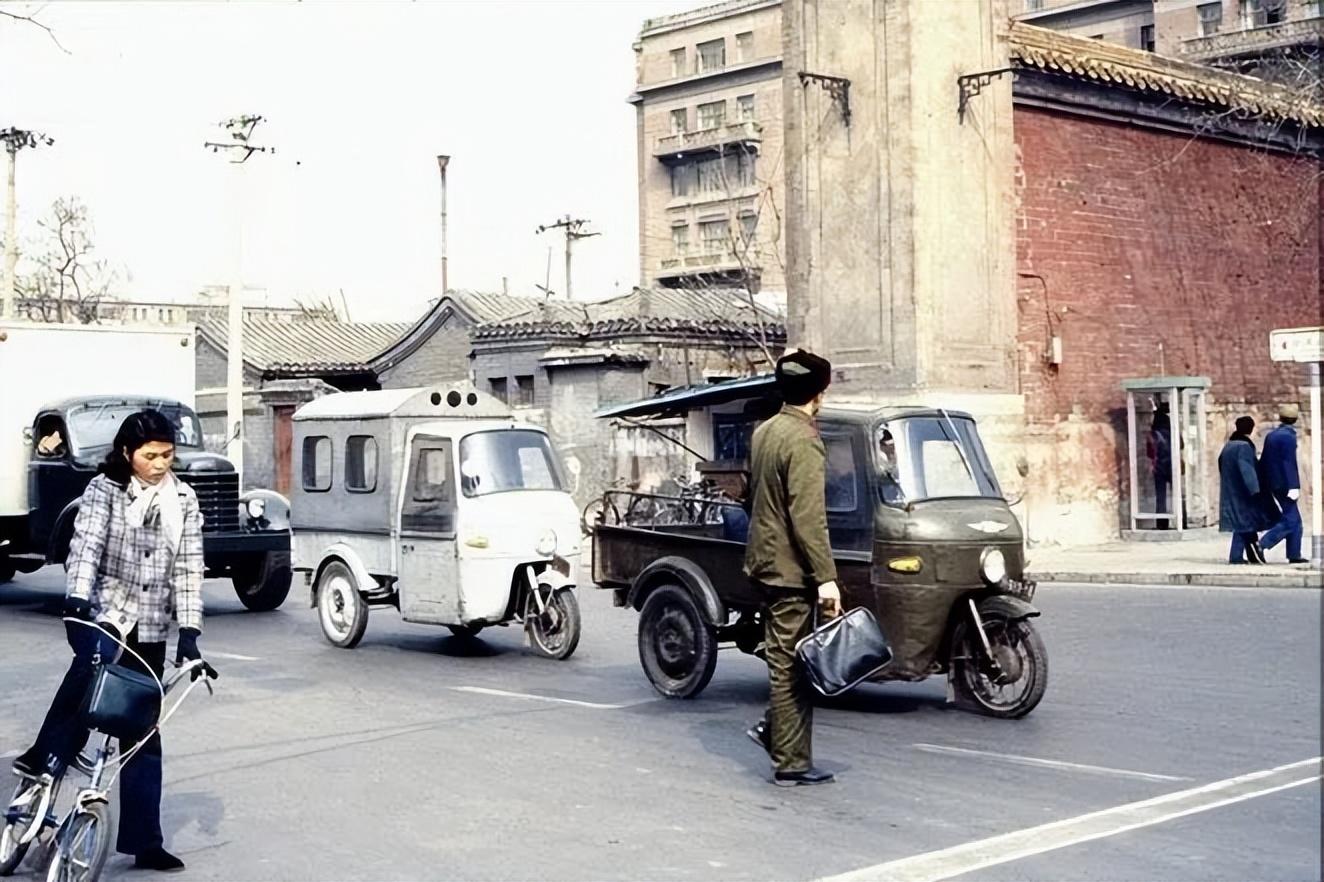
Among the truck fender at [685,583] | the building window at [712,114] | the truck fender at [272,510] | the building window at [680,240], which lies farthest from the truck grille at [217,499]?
the building window at [712,114]

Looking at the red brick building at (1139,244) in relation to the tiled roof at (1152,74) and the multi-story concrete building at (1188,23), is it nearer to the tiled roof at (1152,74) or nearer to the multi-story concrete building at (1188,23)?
the tiled roof at (1152,74)

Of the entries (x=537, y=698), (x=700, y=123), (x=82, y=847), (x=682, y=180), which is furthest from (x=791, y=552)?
(x=700, y=123)

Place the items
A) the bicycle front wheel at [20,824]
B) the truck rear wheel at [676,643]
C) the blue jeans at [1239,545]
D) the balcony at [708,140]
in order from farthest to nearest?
1. the balcony at [708,140]
2. the blue jeans at [1239,545]
3. the truck rear wheel at [676,643]
4. the bicycle front wheel at [20,824]

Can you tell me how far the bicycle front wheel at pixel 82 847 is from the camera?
6.23m

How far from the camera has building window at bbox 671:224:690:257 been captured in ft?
263

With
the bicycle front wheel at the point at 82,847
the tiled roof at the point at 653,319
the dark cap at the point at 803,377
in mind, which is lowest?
the bicycle front wheel at the point at 82,847

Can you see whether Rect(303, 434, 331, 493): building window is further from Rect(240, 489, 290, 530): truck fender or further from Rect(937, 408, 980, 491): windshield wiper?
Rect(937, 408, 980, 491): windshield wiper

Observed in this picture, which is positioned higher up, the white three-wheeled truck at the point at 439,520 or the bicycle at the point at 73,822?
the white three-wheeled truck at the point at 439,520

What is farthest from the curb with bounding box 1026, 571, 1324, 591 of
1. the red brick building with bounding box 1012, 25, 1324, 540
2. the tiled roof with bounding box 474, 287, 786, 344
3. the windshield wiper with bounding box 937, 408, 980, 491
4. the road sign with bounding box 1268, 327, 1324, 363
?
the tiled roof with bounding box 474, 287, 786, 344

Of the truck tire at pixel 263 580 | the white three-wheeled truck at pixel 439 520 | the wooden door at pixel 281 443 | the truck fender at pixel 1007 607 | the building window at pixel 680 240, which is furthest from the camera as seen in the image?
the building window at pixel 680 240

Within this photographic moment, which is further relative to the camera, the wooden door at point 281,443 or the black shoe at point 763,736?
the wooden door at point 281,443

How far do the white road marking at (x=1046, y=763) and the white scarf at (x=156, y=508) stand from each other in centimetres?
446

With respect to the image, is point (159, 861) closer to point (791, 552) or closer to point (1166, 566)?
point (791, 552)

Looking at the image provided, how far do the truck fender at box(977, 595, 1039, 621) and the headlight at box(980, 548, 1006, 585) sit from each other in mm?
113
